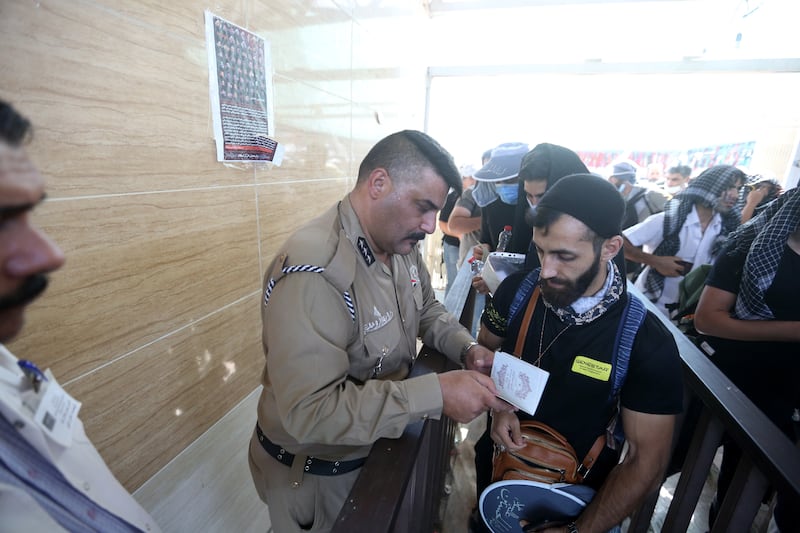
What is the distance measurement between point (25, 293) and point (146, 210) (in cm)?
139

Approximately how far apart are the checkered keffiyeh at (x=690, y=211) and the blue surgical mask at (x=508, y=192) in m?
1.20

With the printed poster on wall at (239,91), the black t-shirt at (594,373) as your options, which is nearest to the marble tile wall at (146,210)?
the printed poster on wall at (239,91)

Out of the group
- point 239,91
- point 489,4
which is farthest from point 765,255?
point 489,4

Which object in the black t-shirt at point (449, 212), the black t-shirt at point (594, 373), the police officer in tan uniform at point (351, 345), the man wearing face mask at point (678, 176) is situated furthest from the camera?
the man wearing face mask at point (678, 176)

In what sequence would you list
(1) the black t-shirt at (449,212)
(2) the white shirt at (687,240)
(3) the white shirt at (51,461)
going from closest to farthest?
(3) the white shirt at (51,461) < (2) the white shirt at (687,240) < (1) the black t-shirt at (449,212)

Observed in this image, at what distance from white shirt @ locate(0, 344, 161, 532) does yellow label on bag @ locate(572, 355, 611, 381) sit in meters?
1.34

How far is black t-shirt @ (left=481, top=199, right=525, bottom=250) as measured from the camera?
3.04 metres

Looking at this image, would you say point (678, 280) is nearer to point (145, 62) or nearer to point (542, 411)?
point (542, 411)

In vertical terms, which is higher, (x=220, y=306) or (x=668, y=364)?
(x=668, y=364)

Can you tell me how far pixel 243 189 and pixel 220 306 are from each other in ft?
2.31

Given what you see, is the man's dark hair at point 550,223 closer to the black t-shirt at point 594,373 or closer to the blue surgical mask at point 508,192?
the black t-shirt at point 594,373

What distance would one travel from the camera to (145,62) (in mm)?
1475

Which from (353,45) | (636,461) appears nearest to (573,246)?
(636,461)

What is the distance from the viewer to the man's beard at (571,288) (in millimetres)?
1338
